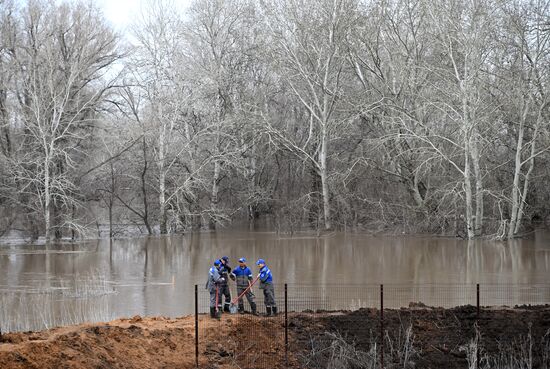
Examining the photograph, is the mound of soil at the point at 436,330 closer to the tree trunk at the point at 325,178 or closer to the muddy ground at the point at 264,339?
the muddy ground at the point at 264,339

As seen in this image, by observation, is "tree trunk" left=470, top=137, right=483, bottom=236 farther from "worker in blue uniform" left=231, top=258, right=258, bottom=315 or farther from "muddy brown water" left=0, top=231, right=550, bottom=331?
"worker in blue uniform" left=231, top=258, right=258, bottom=315

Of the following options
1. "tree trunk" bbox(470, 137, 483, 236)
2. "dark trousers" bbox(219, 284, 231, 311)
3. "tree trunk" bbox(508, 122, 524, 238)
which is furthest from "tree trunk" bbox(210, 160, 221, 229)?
"dark trousers" bbox(219, 284, 231, 311)

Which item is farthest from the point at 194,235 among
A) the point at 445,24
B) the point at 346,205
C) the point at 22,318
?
the point at 22,318

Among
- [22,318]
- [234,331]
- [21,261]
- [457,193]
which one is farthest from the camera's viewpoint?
[457,193]

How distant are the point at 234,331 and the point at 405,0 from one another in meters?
32.7

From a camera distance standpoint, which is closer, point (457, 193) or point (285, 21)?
point (457, 193)

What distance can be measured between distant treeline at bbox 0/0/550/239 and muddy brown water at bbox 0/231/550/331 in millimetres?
3102

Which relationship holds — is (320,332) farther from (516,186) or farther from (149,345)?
(516,186)

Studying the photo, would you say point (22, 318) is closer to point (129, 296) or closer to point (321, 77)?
point (129, 296)

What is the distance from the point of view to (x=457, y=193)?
40.0 metres

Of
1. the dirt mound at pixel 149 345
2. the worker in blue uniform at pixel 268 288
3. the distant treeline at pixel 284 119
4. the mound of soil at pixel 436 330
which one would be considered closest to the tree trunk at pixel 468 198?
the distant treeline at pixel 284 119

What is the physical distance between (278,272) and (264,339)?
41.7 ft

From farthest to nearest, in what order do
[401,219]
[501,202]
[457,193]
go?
1. [401,219]
2. [501,202]
3. [457,193]

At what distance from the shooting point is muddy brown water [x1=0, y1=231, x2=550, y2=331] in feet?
70.3
